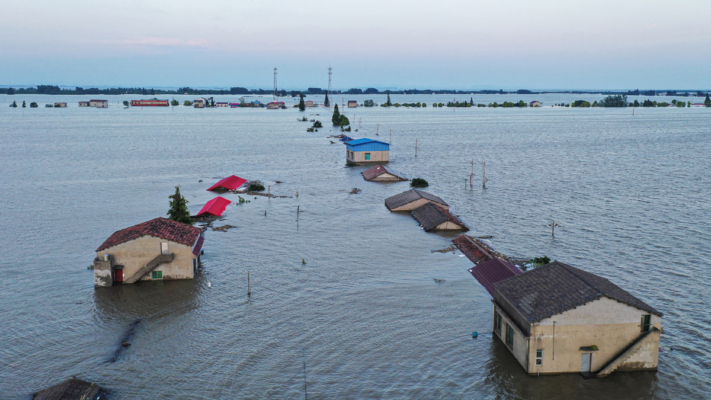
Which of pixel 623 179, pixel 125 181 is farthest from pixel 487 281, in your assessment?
pixel 125 181

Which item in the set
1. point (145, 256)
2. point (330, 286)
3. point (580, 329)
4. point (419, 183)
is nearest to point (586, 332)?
point (580, 329)

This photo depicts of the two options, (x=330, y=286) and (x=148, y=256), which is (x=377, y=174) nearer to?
(x=330, y=286)

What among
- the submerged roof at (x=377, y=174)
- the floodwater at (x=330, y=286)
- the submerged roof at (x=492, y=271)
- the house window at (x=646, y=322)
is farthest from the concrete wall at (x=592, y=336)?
the submerged roof at (x=377, y=174)

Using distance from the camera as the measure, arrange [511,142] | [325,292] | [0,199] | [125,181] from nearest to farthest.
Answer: [325,292] → [0,199] → [125,181] → [511,142]

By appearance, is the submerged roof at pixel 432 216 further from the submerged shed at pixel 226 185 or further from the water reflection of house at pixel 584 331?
the submerged shed at pixel 226 185

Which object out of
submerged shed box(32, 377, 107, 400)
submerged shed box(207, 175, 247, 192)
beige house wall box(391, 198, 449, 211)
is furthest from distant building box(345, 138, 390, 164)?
submerged shed box(32, 377, 107, 400)

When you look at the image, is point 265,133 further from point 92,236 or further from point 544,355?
point 544,355
